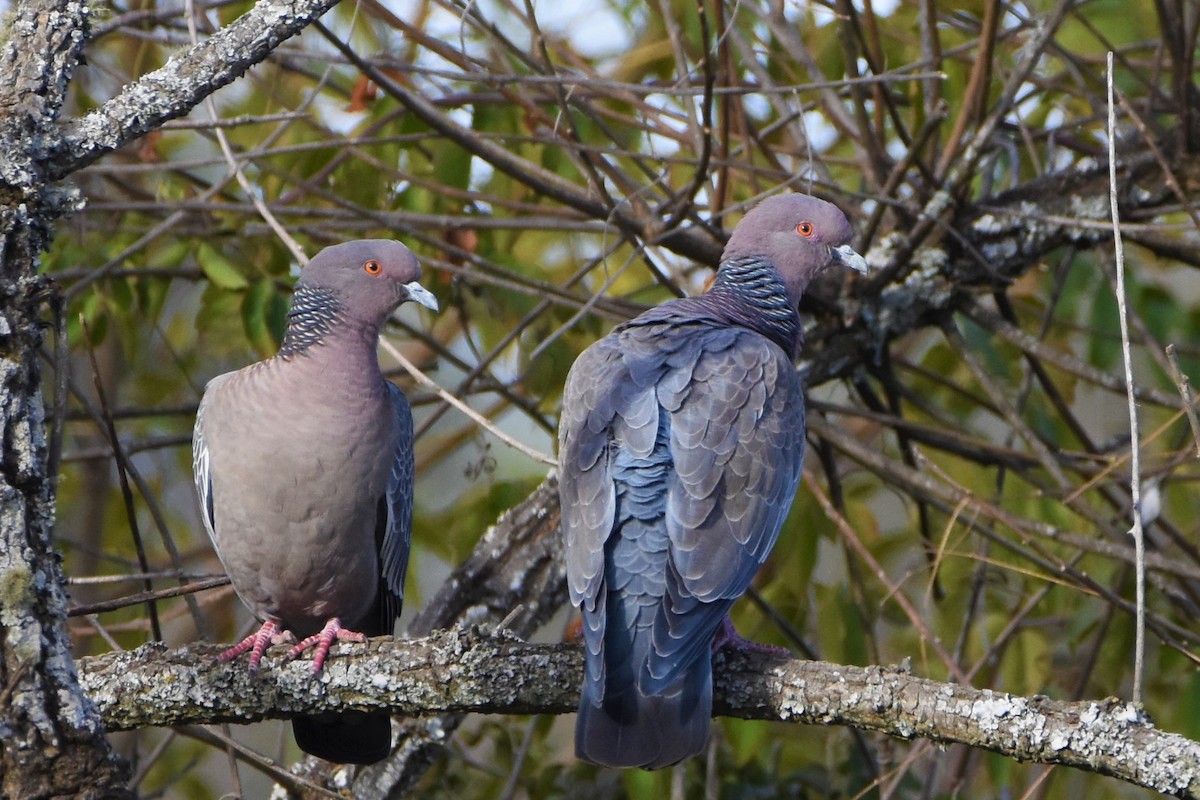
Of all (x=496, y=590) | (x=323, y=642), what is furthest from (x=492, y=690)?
(x=496, y=590)

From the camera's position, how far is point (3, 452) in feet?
6.18

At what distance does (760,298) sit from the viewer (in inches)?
130

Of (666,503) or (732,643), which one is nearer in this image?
(666,503)

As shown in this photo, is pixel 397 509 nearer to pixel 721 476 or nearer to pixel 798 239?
pixel 721 476

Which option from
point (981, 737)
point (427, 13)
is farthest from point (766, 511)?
point (427, 13)

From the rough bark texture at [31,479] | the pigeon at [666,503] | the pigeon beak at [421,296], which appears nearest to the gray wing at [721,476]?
the pigeon at [666,503]

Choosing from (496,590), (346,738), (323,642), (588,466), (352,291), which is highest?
(352,291)

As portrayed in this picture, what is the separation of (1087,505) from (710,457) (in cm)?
142

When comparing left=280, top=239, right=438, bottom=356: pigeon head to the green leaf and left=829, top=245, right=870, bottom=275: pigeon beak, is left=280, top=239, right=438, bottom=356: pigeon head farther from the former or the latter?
left=829, top=245, right=870, bottom=275: pigeon beak

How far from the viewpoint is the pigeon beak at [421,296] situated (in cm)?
298

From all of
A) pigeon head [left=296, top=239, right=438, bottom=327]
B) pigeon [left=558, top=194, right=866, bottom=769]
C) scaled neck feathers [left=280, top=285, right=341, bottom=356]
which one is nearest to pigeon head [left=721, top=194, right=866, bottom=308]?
pigeon [left=558, top=194, right=866, bottom=769]

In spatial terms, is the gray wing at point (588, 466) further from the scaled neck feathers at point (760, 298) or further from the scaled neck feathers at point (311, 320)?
the scaled neck feathers at point (311, 320)

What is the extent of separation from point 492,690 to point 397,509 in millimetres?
863

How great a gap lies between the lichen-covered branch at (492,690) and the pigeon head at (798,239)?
117cm
